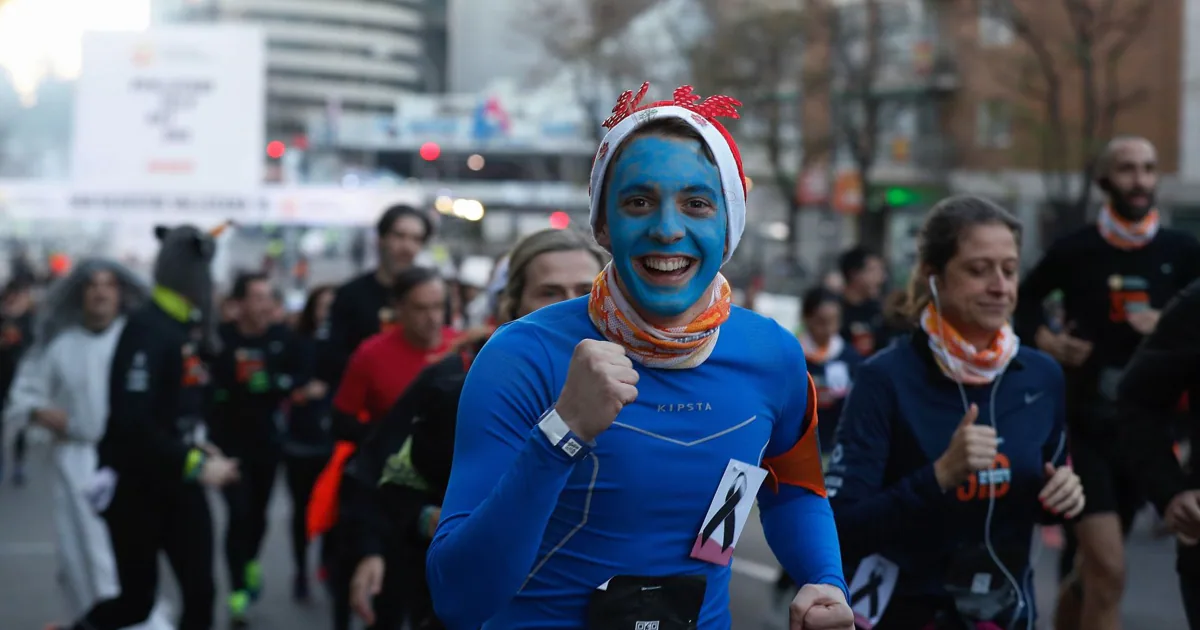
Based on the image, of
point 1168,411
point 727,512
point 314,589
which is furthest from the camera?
point 314,589

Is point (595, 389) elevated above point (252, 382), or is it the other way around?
point (595, 389)

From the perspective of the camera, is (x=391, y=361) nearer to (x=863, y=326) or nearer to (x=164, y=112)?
→ (x=863, y=326)

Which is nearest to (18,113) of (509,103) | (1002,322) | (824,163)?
(824,163)

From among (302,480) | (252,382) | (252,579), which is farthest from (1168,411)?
(252,382)

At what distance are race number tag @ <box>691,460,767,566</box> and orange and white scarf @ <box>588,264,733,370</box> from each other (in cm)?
21

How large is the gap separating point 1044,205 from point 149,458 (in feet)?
133

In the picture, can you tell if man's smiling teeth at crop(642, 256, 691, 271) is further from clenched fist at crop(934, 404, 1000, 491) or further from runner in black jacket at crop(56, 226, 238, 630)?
runner in black jacket at crop(56, 226, 238, 630)

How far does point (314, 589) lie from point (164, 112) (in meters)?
4.94

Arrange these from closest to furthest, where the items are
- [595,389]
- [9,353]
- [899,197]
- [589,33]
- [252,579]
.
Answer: [595,389] < [252,579] < [9,353] < [589,33] < [899,197]

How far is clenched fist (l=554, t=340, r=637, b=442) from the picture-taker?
2.38 m

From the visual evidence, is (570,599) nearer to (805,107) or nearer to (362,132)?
(805,107)

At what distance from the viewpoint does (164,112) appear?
13062mm

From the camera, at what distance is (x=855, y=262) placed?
11.9 meters

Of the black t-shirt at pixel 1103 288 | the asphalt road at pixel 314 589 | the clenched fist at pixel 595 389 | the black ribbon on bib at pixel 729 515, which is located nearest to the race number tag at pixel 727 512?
the black ribbon on bib at pixel 729 515
